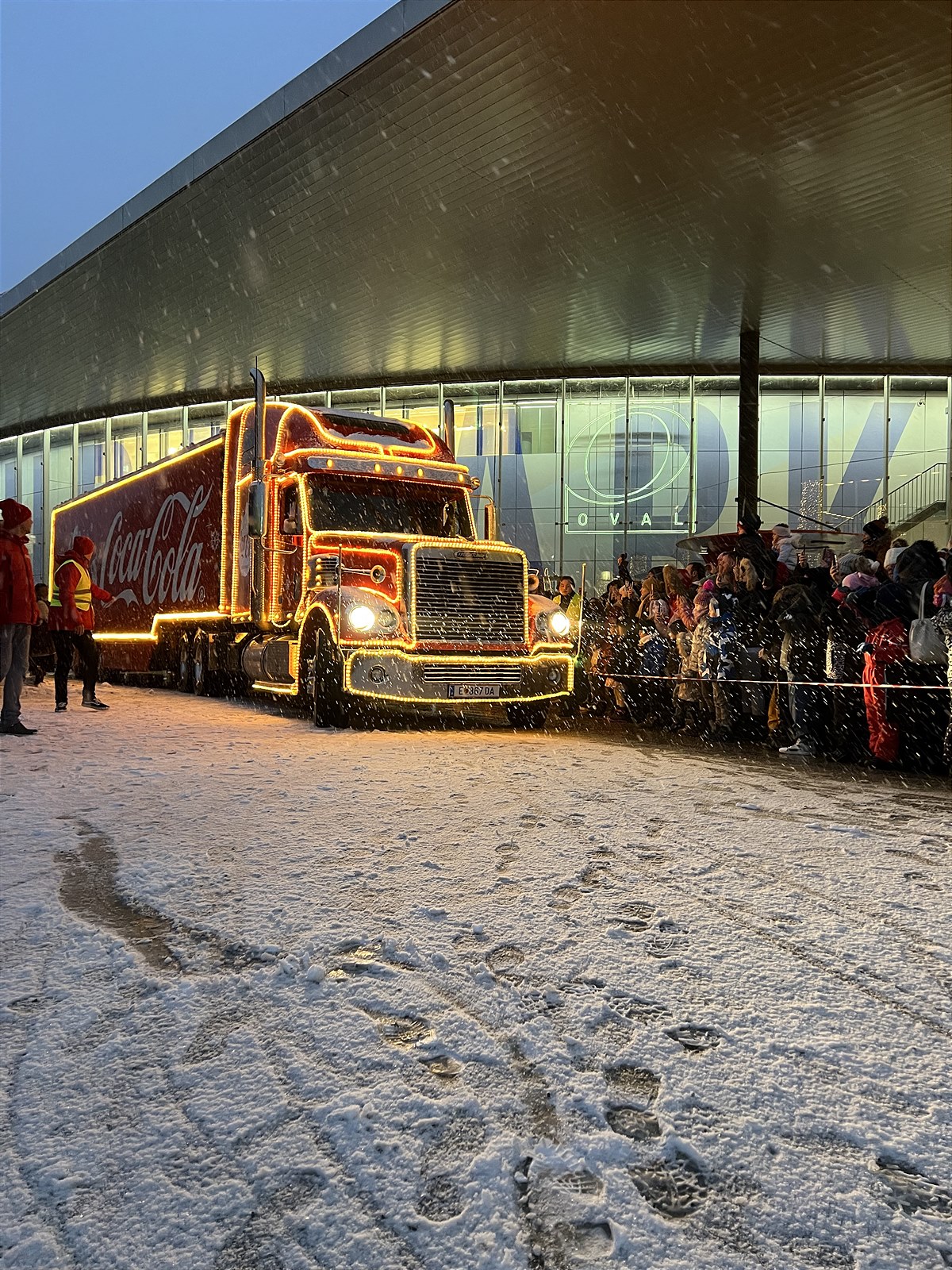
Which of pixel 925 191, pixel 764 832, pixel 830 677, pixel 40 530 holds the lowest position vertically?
pixel 764 832

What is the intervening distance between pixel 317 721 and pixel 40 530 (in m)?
27.6

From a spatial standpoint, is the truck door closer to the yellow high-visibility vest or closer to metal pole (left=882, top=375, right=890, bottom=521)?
the yellow high-visibility vest

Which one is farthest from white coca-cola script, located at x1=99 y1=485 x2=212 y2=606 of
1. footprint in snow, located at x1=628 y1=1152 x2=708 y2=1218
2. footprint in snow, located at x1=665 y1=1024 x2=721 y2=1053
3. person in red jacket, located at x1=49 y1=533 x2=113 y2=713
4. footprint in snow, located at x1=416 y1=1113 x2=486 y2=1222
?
footprint in snow, located at x1=628 y1=1152 x2=708 y2=1218

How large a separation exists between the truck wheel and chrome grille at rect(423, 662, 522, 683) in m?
0.91

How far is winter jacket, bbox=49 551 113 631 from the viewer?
38.8ft

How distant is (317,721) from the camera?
1035 centimetres

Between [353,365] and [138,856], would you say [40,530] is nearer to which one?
[353,365]

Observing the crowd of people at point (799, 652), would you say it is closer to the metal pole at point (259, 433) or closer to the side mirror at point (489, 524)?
the side mirror at point (489, 524)

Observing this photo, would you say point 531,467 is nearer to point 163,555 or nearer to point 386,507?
point 163,555

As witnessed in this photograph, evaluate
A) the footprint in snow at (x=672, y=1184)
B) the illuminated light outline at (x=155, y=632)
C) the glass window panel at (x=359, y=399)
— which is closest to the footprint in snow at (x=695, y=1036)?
the footprint in snow at (x=672, y=1184)

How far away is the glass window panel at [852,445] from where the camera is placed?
83.0 feet

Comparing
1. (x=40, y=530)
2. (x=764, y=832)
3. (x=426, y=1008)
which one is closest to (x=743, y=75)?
(x=764, y=832)

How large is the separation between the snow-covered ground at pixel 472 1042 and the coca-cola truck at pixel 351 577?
172 inches

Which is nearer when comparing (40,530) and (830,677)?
(830,677)
